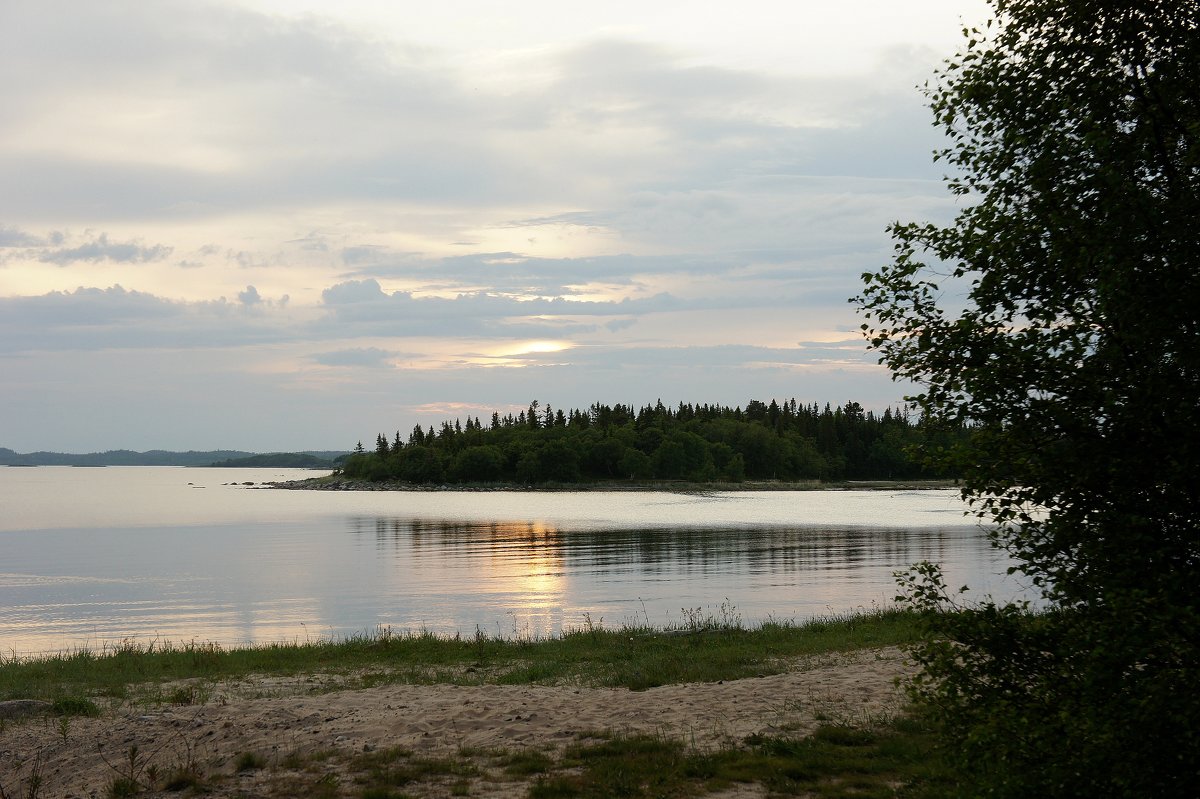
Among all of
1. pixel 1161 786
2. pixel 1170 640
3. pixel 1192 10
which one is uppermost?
pixel 1192 10

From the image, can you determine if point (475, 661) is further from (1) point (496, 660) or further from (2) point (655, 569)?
(2) point (655, 569)

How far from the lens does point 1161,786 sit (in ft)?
23.1

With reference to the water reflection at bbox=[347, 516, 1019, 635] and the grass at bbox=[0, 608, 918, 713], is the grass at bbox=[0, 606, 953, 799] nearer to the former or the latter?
the grass at bbox=[0, 608, 918, 713]

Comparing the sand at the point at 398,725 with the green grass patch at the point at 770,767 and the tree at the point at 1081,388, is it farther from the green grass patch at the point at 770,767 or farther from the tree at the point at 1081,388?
the tree at the point at 1081,388

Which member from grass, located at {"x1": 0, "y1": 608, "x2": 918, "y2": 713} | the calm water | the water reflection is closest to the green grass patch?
grass, located at {"x1": 0, "y1": 608, "x2": 918, "y2": 713}

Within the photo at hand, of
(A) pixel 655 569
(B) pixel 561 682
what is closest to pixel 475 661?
(B) pixel 561 682

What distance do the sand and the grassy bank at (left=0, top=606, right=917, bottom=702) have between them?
1.71 m

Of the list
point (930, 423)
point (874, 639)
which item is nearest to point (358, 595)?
point (874, 639)

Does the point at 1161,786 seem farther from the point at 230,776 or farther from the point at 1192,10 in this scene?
the point at 230,776

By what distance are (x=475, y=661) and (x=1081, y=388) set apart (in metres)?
17.1

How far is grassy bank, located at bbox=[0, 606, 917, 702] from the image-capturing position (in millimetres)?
19047

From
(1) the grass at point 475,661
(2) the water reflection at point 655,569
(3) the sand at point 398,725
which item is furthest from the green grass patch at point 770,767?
(2) the water reflection at point 655,569

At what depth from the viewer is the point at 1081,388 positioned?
805cm

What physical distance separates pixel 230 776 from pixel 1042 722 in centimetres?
961
